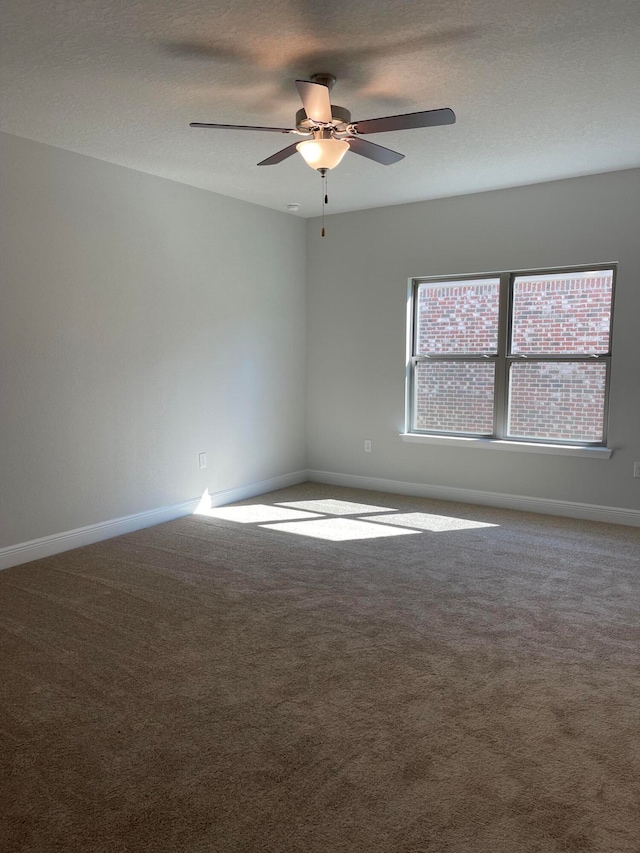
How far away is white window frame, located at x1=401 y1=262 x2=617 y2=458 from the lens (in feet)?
15.0

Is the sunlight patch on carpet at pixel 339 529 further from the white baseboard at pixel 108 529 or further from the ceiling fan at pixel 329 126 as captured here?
the ceiling fan at pixel 329 126

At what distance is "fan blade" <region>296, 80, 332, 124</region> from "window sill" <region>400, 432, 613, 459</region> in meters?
3.10

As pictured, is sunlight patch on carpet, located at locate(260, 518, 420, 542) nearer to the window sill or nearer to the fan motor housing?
the window sill

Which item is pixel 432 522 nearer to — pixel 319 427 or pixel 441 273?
pixel 319 427

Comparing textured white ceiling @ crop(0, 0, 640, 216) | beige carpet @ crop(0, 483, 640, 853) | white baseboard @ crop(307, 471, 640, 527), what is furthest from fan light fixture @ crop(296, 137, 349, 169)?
white baseboard @ crop(307, 471, 640, 527)

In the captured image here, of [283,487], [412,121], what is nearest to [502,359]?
[283,487]

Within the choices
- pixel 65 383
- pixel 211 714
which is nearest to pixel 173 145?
pixel 65 383

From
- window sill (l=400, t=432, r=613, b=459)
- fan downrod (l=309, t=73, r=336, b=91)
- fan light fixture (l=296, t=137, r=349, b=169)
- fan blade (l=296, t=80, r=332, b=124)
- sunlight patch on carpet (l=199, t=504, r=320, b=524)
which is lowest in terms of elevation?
sunlight patch on carpet (l=199, t=504, r=320, b=524)

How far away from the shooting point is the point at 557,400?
15.7 feet

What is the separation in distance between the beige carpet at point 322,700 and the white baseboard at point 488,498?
2.10 ft

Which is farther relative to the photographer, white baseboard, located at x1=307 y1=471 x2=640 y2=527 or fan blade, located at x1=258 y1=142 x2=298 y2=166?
white baseboard, located at x1=307 y1=471 x2=640 y2=527

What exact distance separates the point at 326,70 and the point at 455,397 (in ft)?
10.3

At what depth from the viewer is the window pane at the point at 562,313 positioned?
4562 millimetres

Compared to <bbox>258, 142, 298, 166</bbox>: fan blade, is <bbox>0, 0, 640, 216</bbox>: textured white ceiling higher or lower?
higher
